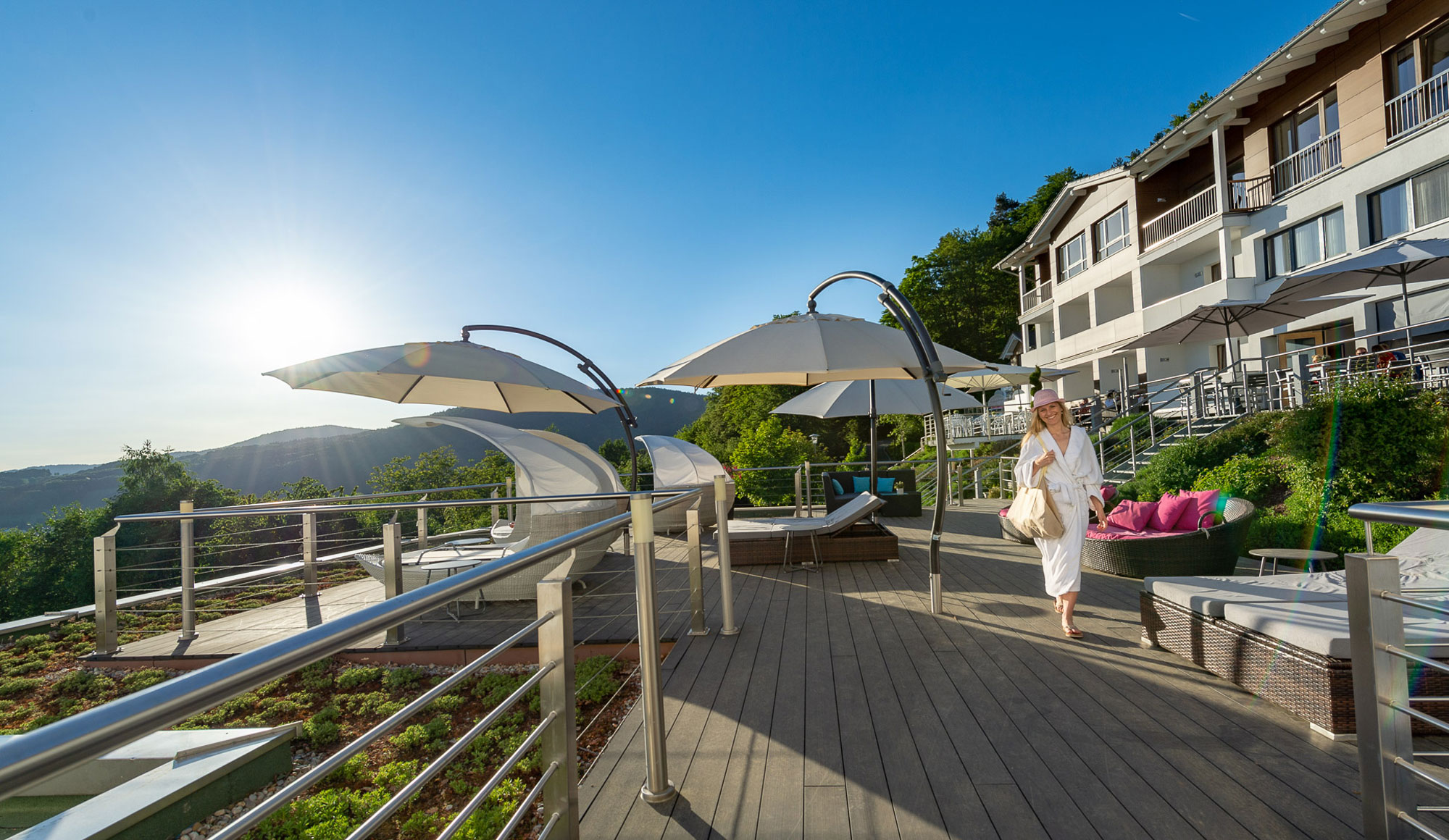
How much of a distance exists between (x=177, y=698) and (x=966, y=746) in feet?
8.89

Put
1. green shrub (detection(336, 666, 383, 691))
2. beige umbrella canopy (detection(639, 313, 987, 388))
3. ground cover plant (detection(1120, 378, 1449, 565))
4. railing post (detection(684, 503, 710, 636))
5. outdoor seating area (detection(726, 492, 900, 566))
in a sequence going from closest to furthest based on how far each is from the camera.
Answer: railing post (detection(684, 503, 710, 636))
green shrub (detection(336, 666, 383, 691))
beige umbrella canopy (detection(639, 313, 987, 388))
outdoor seating area (detection(726, 492, 900, 566))
ground cover plant (detection(1120, 378, 1449, 565))

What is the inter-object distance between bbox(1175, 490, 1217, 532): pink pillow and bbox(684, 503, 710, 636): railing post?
426 cm

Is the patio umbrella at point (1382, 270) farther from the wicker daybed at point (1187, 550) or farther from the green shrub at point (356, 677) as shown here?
the green shrub at point (356, 677)

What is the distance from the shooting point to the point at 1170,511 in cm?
611

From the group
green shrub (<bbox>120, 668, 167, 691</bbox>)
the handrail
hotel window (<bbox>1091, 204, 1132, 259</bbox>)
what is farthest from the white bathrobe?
hotel window (<bbox>1091, 204, 1132, 259</bbox>)

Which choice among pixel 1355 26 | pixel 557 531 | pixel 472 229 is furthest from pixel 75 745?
Result: pixel 1355 26

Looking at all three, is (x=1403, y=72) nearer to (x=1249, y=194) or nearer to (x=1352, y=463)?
(x=1249, y=194)

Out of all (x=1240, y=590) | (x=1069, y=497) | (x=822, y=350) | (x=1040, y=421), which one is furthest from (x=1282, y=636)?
(x=822, y=350)

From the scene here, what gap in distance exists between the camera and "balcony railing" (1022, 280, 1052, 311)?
27891 millimetres

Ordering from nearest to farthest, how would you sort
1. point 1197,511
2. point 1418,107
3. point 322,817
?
1. point 322,817
2. point 1197,511
3. point 1418,107

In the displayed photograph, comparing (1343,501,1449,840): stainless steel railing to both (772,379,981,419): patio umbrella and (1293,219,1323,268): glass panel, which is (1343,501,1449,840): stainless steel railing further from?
(1293,219,1323,268): glass panel

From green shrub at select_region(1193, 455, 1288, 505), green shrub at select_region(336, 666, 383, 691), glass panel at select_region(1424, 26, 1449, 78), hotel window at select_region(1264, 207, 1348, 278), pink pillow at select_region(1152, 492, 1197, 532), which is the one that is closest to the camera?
green shrub at select_region(336, 666, 383, 691)

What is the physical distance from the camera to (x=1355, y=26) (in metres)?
14.1

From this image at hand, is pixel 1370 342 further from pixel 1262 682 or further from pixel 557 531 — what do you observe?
pixel 557 531
